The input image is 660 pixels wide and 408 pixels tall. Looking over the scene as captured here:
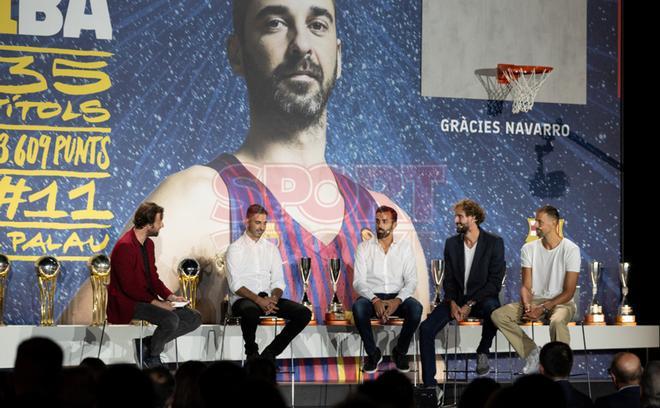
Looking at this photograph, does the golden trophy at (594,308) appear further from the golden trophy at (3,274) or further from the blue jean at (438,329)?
the golden trophy at (3,274)

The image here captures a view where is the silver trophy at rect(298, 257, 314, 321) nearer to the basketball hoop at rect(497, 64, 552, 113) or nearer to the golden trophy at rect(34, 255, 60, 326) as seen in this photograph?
the golden trophy at rect(34, 255, 60, 326)

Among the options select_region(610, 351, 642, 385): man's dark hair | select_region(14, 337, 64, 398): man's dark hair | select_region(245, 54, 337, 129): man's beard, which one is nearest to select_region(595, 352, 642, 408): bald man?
select_region(610, 351, 642, 385): man's dark hair

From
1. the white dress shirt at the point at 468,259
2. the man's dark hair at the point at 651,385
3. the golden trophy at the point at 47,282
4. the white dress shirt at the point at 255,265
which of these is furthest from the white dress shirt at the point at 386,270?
the man's dark hair at the point at 651,385

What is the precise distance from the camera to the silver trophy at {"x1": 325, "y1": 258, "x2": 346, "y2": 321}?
820 cm

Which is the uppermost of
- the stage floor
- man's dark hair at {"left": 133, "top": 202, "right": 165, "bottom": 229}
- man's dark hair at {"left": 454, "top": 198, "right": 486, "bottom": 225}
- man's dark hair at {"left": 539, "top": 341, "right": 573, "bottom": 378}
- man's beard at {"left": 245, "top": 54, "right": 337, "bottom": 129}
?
man's beard at {"left": 245, "top": 54, "right": 337, "bottom": 129}

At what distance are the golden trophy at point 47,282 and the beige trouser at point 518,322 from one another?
3157 mm

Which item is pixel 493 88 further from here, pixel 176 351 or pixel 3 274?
pixel 3 274

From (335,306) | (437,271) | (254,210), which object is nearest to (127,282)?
(254,210)

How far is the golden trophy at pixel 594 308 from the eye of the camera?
896 cm

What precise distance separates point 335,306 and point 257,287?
2.35ft

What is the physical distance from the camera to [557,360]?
480 cm

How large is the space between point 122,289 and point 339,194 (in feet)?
6.92

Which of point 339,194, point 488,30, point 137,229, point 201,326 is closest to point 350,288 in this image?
point 339,194

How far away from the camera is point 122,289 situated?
738 centimetres
